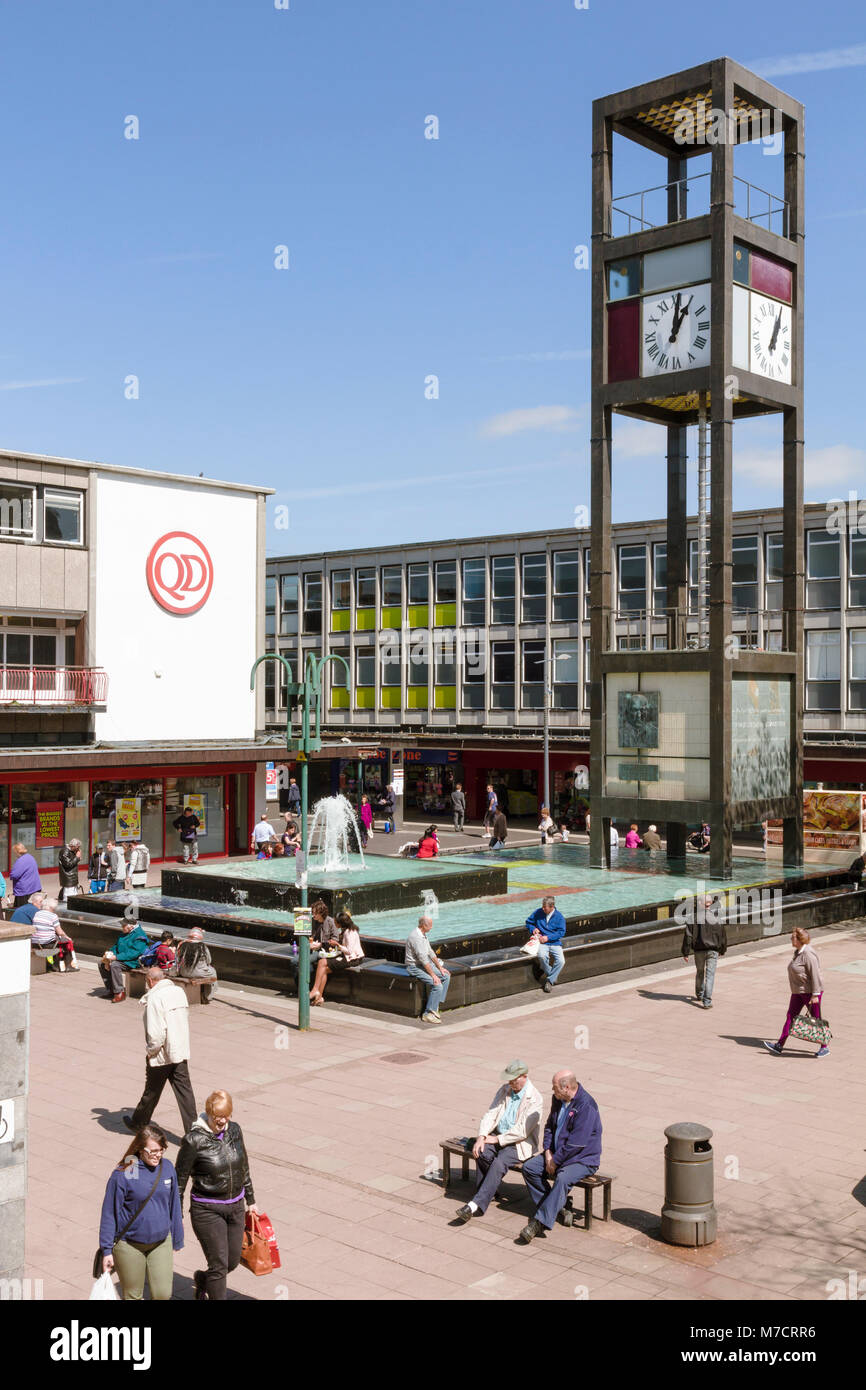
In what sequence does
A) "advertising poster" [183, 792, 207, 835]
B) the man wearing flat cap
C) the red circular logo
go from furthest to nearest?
"advertising poster" [183, 792, 207, 835] → the red circular logo → the man wearing flat cap

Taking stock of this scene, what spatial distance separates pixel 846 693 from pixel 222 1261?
39763 millimetres

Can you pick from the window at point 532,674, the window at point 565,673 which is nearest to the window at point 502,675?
the window at point 532,674

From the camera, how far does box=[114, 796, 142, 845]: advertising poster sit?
120ft

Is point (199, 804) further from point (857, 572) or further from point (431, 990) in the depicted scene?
point (857, 572)

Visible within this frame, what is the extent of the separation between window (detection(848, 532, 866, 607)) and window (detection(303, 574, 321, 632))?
26819mm

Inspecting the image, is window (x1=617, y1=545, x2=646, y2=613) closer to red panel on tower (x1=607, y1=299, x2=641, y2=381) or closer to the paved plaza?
red panel on tower (x1=607, y1=299, x2=641, y2=381)

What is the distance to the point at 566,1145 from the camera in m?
10.9

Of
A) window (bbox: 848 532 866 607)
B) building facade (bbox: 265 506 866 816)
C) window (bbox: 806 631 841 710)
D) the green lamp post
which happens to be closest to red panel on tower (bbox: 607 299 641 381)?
the green lamp post

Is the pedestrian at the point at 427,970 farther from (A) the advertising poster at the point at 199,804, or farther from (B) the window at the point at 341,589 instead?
(B) the window at the point at 341,589

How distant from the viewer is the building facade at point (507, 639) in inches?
1793

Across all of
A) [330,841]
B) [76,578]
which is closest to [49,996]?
[330,841]

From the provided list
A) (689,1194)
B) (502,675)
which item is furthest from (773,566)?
(689,1194)

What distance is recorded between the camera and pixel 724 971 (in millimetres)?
22656

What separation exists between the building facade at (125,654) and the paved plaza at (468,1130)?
1435 centimetres
